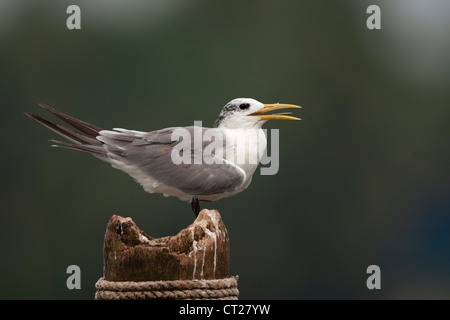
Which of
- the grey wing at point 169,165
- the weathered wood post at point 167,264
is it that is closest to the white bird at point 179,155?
the grey wing at point 169,165

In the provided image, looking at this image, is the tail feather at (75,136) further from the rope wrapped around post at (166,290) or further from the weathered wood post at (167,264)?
the rope wrapped around post at (166,290)

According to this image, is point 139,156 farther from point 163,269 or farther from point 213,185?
point 163,269

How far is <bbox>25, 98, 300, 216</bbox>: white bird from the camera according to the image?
303 centimetres

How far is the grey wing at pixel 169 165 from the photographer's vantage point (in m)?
3.02

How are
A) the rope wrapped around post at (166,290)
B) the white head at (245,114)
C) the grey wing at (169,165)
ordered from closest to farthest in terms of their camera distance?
the rope wrapped around post at (166,290)
the grey wing at (169,165)
the white head at (245,114)

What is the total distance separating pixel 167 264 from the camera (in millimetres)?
2342

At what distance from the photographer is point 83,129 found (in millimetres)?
3111

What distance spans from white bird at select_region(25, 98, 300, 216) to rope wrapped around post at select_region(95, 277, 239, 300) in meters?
0.70

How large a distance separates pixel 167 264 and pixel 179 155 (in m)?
0.86

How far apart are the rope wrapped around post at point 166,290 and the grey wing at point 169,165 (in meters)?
0.68

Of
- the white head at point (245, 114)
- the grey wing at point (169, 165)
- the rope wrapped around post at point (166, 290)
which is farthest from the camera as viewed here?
the white head at point (245, 114)
